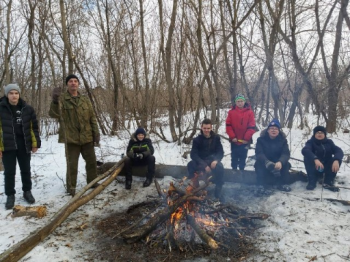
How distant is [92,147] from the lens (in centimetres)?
500

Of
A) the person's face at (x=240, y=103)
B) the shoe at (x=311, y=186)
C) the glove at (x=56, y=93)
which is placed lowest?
the shoe at (x=311, y=186)

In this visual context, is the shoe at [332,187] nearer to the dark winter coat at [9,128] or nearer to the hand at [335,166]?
the hand at [335,166]

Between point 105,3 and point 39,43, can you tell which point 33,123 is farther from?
point 39,43

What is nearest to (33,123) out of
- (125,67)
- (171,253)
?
(171,253)

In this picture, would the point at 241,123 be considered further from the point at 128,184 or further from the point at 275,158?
the point at 128,184

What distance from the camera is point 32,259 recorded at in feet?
9.71

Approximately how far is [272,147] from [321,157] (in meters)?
0.88

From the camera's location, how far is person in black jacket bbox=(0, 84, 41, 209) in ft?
13.8

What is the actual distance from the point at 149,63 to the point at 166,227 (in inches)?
374

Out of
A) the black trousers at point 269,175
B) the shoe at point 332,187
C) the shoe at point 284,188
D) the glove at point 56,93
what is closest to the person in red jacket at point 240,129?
the black trousers at point 269,175

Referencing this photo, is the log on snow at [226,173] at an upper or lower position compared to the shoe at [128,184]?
upper

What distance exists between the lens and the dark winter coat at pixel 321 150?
4793 mm

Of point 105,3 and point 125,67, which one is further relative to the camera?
point 125,67

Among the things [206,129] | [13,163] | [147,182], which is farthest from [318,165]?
[13,163]
